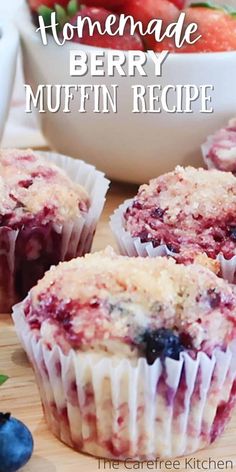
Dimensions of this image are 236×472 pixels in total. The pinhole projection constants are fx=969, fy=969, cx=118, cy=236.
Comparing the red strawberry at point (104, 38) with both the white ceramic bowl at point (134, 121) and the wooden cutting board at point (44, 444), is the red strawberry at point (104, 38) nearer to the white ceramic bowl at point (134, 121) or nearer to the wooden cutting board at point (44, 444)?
the white ceramic bowl at point (134, 121)

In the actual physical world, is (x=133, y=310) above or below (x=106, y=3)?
below

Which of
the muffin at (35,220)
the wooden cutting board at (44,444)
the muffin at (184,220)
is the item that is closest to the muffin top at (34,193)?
the muffin at (35,220)

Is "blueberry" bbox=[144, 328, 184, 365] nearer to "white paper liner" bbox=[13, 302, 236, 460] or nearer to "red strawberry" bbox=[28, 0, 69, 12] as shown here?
"white paper liner" bbox=[13, 302, 236, 460]

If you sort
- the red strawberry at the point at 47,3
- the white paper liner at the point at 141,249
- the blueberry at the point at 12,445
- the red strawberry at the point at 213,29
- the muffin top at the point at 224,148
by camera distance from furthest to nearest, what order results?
→ the red strawberry at the point at 47,3, the red strawberry at the point at 213,29, the muffin top at the point at 224,148, the white paper liner at the point at 141,249, the blueberry at the point at 12,445

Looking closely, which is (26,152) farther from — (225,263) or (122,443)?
(122,443)

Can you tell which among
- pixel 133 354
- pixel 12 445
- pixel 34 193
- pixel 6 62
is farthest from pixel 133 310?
pixel 6 62

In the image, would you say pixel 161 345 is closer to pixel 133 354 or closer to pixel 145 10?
pixel 133 354

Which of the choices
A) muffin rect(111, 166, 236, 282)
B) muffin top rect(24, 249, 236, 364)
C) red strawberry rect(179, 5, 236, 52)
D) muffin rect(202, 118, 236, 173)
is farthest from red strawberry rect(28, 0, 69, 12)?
muffin top rect(24, 249, 236, 364)
